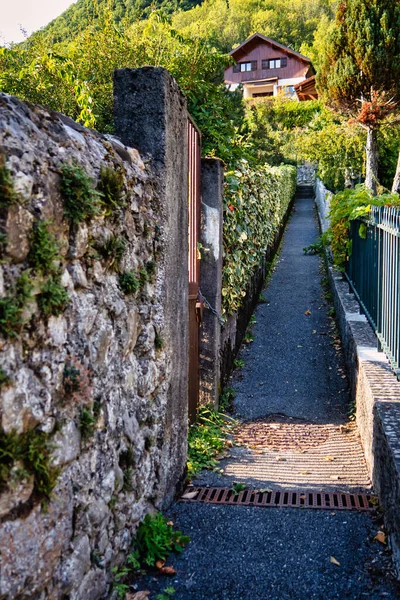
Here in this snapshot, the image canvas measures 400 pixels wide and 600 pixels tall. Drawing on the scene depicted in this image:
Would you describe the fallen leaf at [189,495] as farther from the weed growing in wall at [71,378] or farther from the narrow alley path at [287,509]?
the weed growing in wall at [71,378]

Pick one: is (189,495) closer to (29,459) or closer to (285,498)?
(285,498)

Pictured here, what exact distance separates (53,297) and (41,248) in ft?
0.59

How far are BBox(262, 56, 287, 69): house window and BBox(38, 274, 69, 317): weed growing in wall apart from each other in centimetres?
6034

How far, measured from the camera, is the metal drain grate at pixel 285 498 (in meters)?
3.76

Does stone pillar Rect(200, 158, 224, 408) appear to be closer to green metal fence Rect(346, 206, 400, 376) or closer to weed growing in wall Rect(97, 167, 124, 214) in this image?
green metal fence Rect(346, 206, 400, 376)

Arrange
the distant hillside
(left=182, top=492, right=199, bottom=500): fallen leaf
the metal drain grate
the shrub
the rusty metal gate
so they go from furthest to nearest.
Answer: the distant hillside, the shrub, the rusty metal gate, (left=182, top=492, right=199, bottom=500): fallen leaf, the metal drain grate

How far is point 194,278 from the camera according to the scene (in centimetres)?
543

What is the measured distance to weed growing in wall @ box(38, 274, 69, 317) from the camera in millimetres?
1918

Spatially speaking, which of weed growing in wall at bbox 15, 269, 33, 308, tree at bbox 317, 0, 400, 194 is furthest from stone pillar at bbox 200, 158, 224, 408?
tree at bbox 317, 0, 400, 194

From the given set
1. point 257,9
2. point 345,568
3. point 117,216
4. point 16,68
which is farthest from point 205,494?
point 257,9

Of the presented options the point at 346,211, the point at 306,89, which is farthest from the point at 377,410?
the point at 306,89

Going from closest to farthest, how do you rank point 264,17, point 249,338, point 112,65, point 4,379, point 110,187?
point 4,379 < point 110,187 < point 112,65 < point 249,338 < point 264,17

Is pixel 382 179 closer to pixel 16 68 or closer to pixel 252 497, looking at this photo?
pixel 16 68

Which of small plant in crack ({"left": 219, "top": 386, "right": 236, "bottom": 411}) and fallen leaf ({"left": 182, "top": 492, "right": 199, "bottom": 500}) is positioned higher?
fallen leaf ({"left": 182, "top": 492, "right": 199, "bottom": 500})
